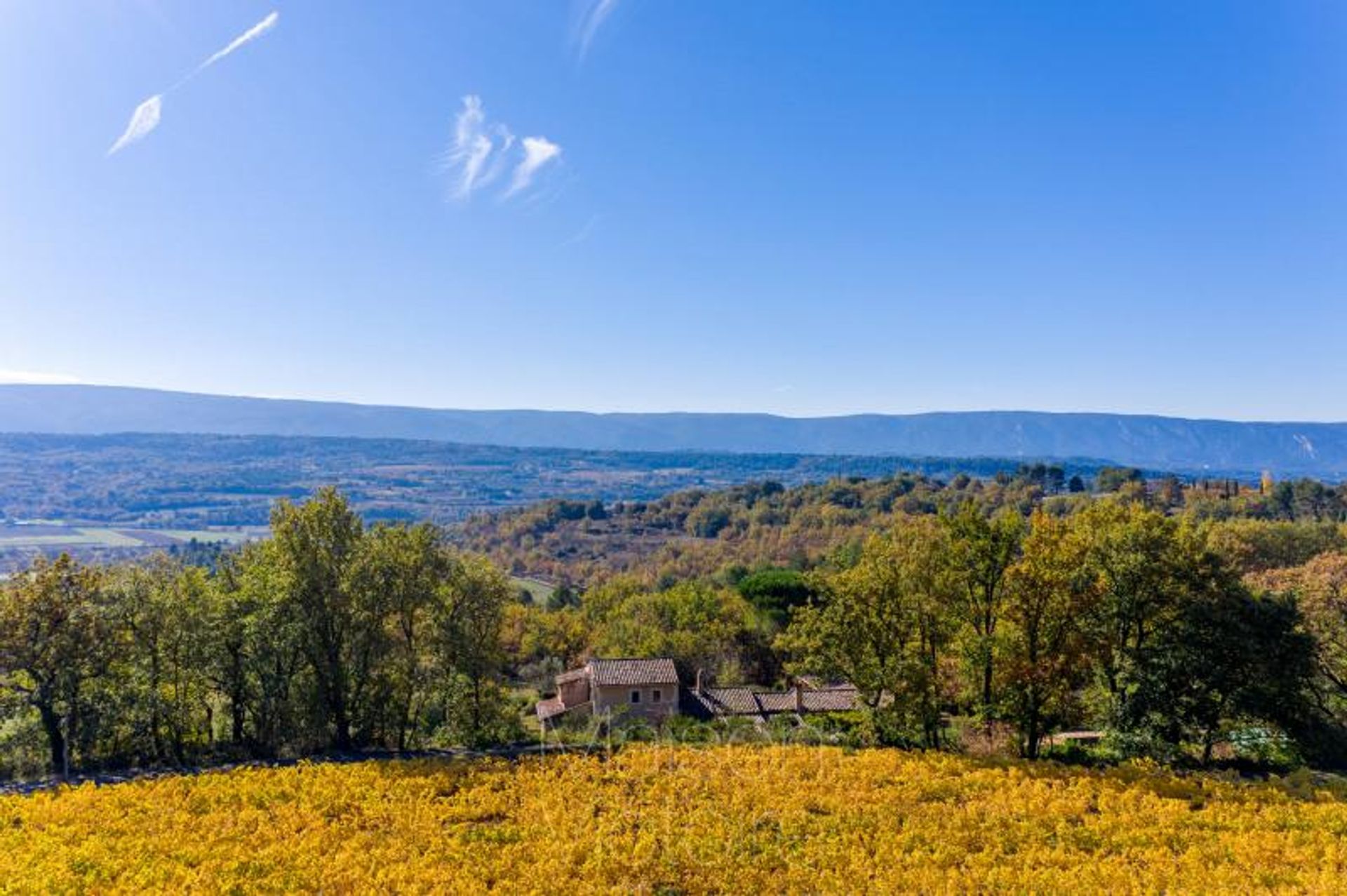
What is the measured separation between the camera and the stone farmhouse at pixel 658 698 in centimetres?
4281

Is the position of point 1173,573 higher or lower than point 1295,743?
higher

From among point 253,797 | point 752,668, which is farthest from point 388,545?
point 752,668

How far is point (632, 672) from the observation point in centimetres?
4384

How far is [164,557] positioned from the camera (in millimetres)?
28328

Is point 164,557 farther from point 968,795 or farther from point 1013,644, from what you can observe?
point 1013,644

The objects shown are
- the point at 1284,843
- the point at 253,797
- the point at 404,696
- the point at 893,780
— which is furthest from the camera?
the point at 404,696

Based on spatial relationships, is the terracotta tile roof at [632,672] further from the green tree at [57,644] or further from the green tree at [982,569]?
the green tree at [57,644]

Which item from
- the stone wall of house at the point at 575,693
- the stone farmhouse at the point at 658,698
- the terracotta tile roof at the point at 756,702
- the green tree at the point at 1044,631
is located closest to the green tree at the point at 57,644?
the stone farmhouse at the point at 658,698

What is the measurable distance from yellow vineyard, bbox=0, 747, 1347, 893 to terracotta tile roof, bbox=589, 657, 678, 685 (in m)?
22.3

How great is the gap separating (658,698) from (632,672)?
207 cm

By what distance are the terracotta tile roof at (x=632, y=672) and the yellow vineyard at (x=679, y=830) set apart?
22.3m

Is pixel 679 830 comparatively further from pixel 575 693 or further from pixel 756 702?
pixel 575 693

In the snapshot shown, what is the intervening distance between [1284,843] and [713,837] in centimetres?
1139

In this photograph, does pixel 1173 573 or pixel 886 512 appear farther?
pixel 886 512
